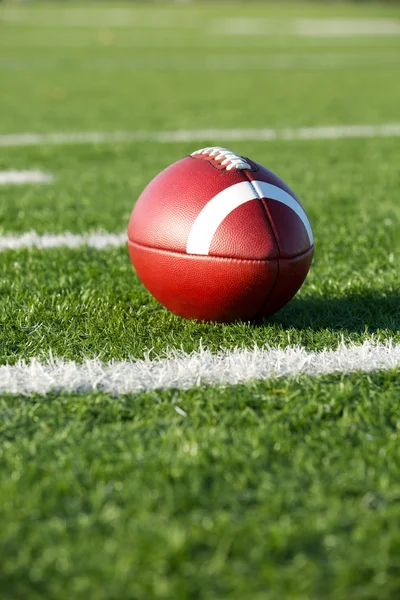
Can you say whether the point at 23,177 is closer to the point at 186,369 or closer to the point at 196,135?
the point at 196,135

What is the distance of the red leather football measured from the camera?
2.69 m

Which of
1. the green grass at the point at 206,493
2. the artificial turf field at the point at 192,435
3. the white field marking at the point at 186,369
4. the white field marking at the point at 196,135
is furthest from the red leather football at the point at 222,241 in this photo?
the white field marking at the point at 196,135

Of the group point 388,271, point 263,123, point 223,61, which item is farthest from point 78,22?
point 388,271

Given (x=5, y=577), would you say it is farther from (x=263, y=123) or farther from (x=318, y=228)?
(x=263, y=123)

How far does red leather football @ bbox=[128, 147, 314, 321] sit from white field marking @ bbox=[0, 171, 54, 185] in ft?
9.97

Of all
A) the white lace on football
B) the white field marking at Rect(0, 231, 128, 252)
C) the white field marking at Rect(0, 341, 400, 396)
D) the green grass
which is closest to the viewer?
the green grass

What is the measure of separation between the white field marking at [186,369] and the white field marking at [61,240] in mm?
1600

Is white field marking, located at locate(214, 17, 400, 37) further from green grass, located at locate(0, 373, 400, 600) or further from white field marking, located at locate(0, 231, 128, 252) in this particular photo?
green grass, located at locate(0, 373, 400, 600)

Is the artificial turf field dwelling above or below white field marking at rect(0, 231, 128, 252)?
above

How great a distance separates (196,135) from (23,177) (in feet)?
7.63

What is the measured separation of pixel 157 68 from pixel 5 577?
15595 mm

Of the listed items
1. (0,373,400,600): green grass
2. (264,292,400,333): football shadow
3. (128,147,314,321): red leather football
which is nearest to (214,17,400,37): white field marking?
(264,292,400,333): football shadow

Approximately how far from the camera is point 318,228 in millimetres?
4453

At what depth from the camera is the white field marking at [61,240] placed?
405cm
